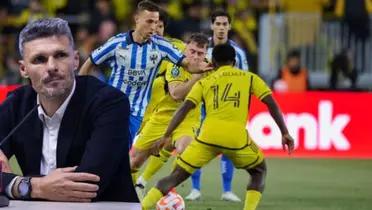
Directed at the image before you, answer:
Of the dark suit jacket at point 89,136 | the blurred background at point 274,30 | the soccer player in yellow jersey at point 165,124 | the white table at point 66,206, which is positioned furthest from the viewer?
the blurred background at point 274,30

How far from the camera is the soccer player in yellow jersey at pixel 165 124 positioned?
1221 cm

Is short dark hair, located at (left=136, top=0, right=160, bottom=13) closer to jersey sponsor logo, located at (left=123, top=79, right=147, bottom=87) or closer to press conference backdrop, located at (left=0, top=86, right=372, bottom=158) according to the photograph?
jersey sponsor logo, located at (left=123, top=79, right=147, bottom=87)

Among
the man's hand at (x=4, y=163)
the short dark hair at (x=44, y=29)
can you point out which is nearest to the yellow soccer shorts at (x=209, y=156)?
the man's hand at (x=4, y=163)

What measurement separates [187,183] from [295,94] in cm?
460

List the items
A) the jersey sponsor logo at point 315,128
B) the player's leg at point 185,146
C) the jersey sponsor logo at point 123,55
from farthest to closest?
1. the jersey sponsor logo at point 315,128
2. the player's leg at point 185,146
3. the jersey sponsor logo at point 123,55

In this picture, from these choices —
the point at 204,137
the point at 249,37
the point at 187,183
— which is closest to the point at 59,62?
the point at 204,137

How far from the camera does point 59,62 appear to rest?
4520 mm

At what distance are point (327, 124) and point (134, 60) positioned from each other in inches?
277

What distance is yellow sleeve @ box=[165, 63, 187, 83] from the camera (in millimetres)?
12493

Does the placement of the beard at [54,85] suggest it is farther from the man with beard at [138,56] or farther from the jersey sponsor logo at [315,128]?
the jersey sponsor logo at [315,128]

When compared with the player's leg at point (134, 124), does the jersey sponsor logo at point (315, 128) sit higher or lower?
lower

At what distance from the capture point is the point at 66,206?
14.4 feet

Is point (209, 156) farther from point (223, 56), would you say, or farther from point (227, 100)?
point (223, 56)

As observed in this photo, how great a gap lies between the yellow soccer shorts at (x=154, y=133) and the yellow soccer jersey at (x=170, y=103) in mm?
74
